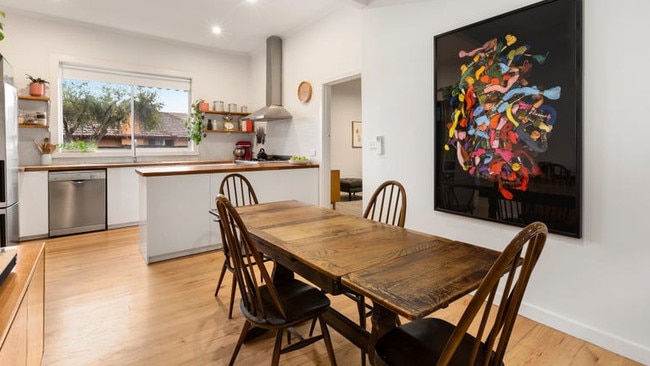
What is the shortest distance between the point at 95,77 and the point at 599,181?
613 cm

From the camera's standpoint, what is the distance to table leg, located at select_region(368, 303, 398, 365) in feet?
4.24

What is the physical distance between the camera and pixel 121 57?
5.25m

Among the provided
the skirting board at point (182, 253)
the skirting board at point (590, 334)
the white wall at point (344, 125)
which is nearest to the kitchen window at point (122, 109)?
the skirting board at point (182, 253)

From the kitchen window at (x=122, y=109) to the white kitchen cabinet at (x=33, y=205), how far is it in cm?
93

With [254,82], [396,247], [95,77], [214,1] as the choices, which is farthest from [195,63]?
[396,247]

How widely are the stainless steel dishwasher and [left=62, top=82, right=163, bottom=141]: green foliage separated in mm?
939

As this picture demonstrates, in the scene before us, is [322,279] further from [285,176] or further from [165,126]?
[165,126]

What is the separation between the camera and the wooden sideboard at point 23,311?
3.34 feet

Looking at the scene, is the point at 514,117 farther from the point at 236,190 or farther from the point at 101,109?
the point at 101,109

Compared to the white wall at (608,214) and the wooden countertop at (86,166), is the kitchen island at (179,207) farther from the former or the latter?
the white wall at (608,214)

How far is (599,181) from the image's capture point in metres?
1.97

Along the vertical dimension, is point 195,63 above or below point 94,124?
above

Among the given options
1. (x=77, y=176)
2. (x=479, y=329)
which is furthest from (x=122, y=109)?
(x=479, y=329)

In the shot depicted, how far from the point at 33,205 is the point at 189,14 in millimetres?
3085
